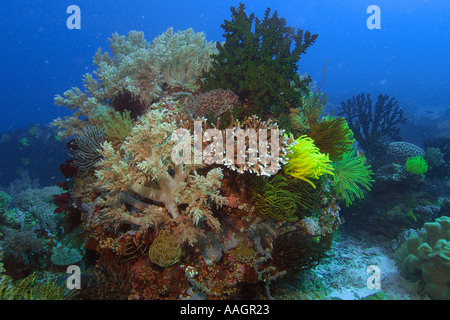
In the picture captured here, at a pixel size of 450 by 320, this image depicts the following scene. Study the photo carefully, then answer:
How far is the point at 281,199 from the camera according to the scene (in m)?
3.19

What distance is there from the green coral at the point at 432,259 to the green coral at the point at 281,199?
7.93 ft

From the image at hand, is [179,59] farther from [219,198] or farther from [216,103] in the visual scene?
[219,198]

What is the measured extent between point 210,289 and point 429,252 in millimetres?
4059

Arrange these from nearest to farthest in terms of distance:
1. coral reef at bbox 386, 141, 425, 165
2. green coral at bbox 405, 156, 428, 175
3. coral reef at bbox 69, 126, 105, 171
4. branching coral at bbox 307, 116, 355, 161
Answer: coral reef at bbox 69, 126, 105, 171 < branching coral at bbox 307, 116, 355, 161 < green coral at bbox 405, 156, 428, 175 < coral reef at bbox 386, 141, 425, 165

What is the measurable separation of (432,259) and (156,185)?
4.93m

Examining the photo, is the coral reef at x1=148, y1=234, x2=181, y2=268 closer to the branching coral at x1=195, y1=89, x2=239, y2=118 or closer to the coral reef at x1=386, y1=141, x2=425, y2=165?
the branching coral at x1=195, y1=89, x2=239, y2=118

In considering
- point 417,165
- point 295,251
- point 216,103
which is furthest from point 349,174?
point 417,165

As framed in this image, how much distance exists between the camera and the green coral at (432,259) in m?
3.63

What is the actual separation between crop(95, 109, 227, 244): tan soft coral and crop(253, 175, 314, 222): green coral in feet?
2.17

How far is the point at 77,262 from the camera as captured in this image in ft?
17.0

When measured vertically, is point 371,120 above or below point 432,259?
above

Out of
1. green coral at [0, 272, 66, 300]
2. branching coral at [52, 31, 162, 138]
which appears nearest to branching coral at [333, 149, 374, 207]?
branching coral at [52, 31, 162, 138]

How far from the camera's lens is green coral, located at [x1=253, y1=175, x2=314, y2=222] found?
10.3 ft
